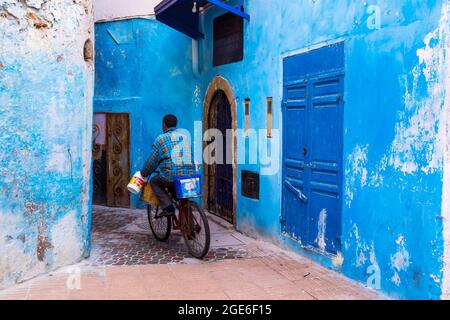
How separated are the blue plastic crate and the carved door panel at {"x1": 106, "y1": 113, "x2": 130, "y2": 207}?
396 cm

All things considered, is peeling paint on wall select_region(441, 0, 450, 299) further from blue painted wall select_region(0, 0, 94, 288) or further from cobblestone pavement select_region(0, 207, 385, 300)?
blue painted wall select_region(0, 0, 94, 288)

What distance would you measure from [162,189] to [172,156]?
475 mm

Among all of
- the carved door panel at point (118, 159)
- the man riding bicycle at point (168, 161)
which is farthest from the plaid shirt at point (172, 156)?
the carved door panel at point (118, 159)

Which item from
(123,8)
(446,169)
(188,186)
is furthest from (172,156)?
(123,8)

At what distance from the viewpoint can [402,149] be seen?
13.4ft

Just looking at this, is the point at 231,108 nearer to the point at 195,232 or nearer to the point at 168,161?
the point at 168,161

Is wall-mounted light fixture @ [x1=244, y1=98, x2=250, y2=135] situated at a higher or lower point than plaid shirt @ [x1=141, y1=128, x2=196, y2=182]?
higher

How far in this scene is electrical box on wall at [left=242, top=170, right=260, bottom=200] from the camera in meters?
6.85

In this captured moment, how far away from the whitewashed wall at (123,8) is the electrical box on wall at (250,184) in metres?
4.09

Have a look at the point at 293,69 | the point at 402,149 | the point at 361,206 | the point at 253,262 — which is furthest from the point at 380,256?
the point at 293,69

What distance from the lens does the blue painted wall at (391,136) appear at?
3.76 m

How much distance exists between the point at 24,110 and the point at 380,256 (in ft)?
12.2

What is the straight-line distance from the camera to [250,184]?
7.05 m

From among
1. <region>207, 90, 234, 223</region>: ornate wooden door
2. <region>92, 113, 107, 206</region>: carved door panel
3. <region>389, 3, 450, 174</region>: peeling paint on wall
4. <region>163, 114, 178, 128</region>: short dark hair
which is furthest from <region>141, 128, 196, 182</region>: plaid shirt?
<region>92, 113, 107, 206</region>: carved door panel
